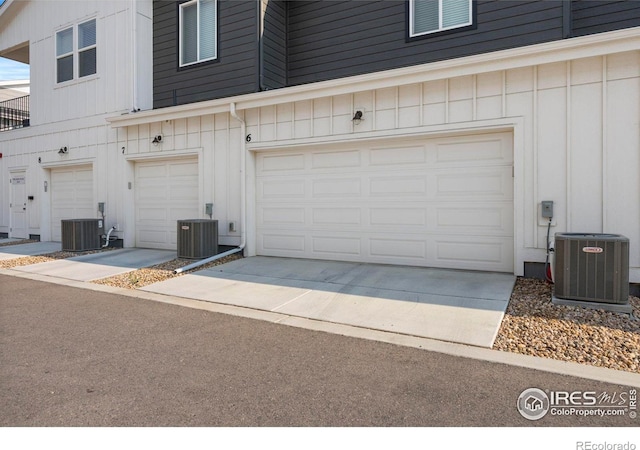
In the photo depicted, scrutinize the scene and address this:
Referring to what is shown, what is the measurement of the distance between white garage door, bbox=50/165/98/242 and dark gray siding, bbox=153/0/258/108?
2.93 meters

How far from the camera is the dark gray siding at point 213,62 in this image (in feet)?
29.1

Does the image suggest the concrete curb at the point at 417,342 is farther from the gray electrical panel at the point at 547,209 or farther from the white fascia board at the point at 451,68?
the white fascia board at the point at 451,68

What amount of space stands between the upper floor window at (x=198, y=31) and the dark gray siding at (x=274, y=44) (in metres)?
1.25

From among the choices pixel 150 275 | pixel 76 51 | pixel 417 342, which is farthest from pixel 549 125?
pixel 76 51

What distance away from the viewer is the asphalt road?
2.60m

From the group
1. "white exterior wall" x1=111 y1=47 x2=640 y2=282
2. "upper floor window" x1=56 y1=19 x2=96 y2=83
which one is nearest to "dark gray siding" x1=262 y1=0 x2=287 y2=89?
"white exterior wall" x1=111 y1=47 x2=640 y2=282

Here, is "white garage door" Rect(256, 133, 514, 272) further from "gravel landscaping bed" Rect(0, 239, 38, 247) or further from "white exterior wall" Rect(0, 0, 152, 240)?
"gravel landscaping bed" Rect(0, 239, 38, 247)

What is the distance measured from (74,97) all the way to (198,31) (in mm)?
4038

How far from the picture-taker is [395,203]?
7.16m

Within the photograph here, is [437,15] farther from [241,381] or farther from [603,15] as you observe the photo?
[241,381]

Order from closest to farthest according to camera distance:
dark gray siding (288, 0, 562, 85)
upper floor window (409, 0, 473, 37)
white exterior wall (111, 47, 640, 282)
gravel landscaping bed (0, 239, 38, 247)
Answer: white exterior wall (111, 47, 640, 282)
dark gray siding (288, 0, 562, 85)
upper floor window (409, 0, 473, 37)
gravel landscaping bed (0, 239, 38, 247)

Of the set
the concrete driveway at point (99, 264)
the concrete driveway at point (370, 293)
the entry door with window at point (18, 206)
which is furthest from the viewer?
the entry door with window at point (18, 206)

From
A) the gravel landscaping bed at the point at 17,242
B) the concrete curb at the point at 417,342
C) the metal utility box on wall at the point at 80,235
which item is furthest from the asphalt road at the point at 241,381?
the gravel landscaping bed at the point at 17,242
